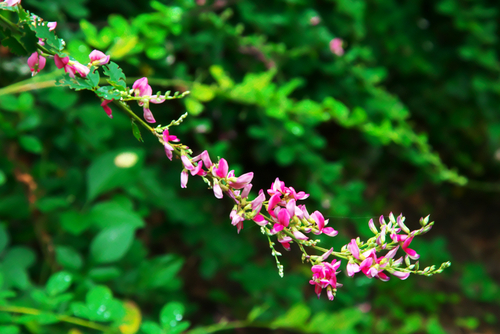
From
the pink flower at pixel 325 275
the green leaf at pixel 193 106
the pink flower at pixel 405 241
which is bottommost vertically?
the green leaf at pixel 193 106

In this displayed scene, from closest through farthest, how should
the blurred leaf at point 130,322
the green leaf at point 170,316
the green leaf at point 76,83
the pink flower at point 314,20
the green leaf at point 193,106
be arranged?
the green leaf at point 76,83
the green leaf at point 170,316
the blurred leaf at point 130,322
the green leaf at point 193,106
the pink flower at point 314,20

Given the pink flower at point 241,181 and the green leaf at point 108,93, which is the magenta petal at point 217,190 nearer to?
the pink flower at point 241,181

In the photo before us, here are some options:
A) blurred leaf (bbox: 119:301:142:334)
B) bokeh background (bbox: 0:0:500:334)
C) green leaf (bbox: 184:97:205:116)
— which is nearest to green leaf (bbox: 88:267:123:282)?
bokeh background (bbox: 0:0:500:334)

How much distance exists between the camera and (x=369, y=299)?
1.99 m

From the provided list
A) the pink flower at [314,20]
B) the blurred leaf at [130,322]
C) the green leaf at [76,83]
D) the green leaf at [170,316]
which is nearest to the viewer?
the green leaf at [76,83]

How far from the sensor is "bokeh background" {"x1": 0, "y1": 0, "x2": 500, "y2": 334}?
1.01 m

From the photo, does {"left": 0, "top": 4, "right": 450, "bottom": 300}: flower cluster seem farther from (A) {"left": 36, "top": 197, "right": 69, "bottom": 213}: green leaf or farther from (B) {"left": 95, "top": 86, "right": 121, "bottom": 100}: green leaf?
(A) {"left": 36, "top": 197, "right": 69, "bottom": 213}: green leaf

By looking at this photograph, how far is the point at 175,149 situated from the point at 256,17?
3.10 feet

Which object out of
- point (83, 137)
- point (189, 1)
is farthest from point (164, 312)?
point (189, 1)

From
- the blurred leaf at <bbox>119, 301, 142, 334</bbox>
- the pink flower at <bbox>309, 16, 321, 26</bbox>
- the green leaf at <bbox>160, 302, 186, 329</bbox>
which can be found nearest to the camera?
the green leaf at <bbox>160, 302, 186, 329</bbox>

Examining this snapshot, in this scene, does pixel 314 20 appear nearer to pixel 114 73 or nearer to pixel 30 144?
pixel 30 144

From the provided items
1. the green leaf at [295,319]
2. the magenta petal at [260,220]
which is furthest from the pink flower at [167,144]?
the green leaf at [295,319]

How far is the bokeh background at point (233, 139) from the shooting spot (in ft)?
3.31

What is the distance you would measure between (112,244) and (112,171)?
18 cm
